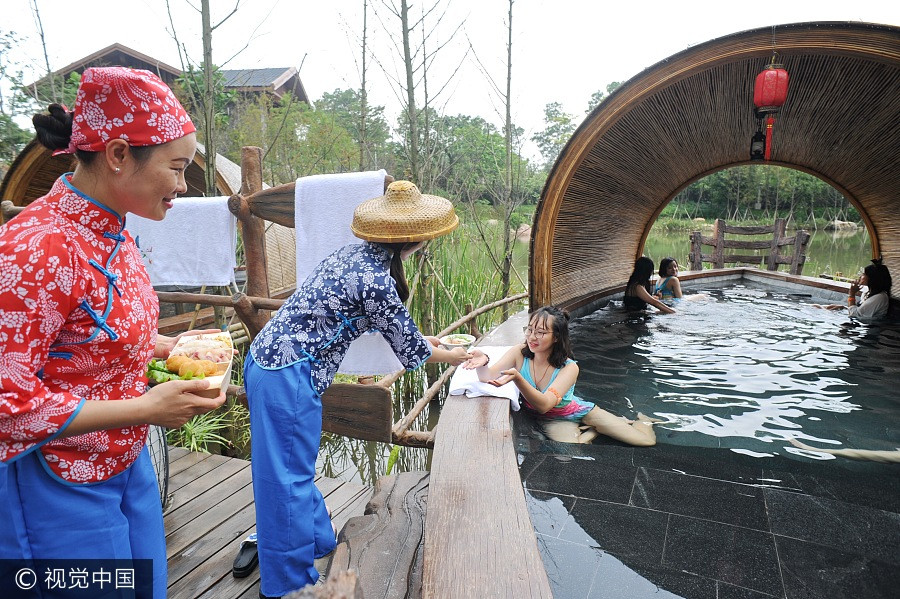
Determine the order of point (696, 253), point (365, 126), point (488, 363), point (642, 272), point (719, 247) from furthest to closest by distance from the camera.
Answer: point (719, 247) → point (696, 253) → point (642, 272) → point (365, 126) → point (488, 363)

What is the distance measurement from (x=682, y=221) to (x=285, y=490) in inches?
1003

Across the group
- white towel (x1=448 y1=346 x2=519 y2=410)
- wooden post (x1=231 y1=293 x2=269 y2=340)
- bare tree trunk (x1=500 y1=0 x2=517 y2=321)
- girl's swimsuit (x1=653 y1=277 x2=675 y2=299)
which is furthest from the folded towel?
girl's swimsuit (x1=653 y1=277 x2=675 y2=299)

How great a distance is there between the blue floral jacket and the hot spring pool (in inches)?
82.1

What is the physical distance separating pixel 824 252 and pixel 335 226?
17.1m

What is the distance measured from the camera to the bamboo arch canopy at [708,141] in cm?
402

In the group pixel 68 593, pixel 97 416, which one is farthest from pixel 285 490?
pixel 97 416

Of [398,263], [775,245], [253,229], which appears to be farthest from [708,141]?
[398,263]

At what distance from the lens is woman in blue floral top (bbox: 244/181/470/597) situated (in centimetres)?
184

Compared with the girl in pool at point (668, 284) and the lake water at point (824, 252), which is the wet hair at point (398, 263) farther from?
the lake water at point (824, 252)

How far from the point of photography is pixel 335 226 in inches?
103

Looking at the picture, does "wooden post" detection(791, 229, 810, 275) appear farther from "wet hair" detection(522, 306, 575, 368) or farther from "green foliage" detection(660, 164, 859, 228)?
"green foliage" detection(660, 164, 859, 228)

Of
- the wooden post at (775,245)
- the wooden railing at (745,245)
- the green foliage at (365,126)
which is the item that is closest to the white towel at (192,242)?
the green foliage at (365,126)

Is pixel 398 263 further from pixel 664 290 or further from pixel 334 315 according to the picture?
pixel 664 290

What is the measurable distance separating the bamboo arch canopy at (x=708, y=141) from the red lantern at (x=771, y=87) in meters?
0.23
